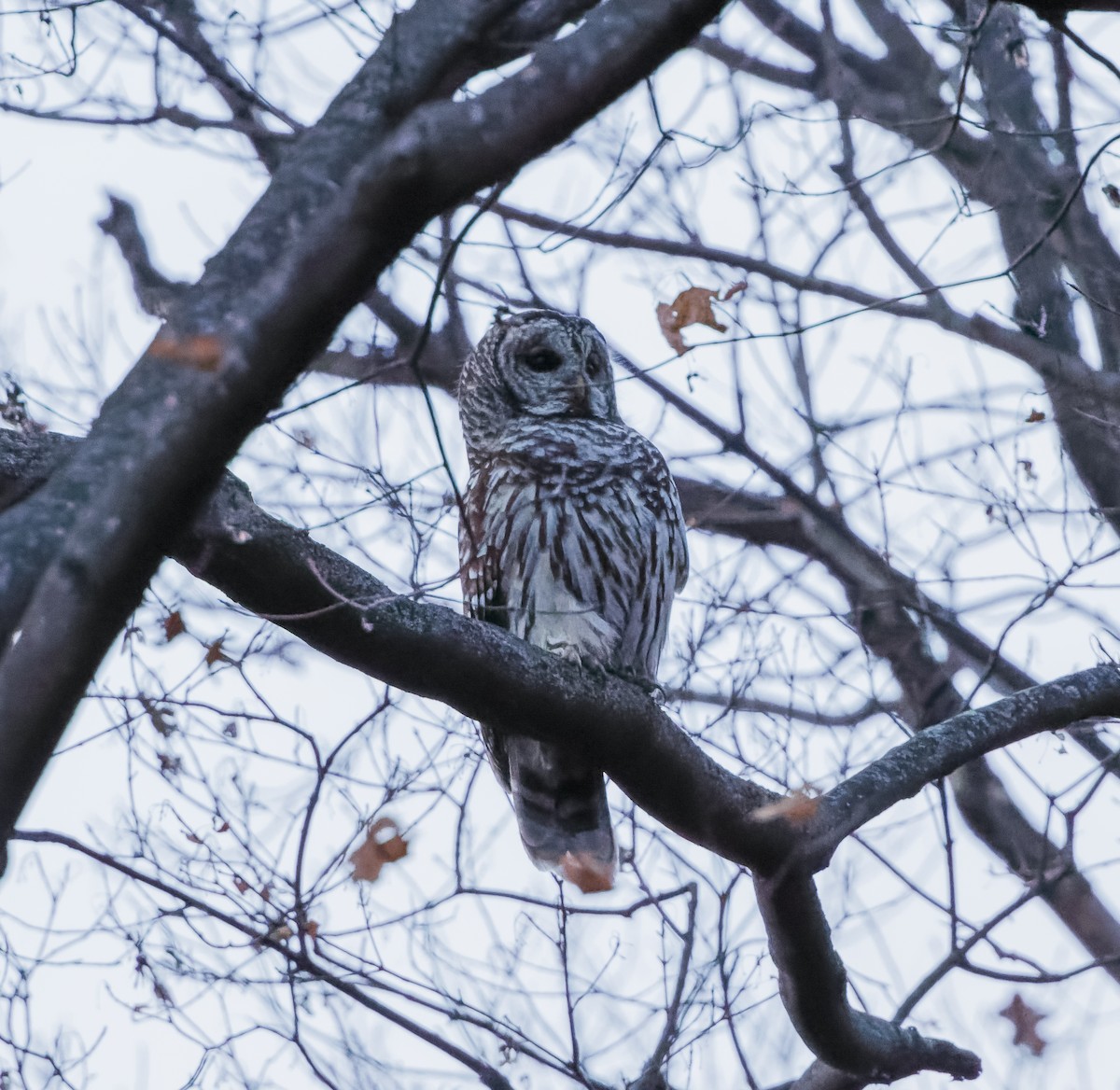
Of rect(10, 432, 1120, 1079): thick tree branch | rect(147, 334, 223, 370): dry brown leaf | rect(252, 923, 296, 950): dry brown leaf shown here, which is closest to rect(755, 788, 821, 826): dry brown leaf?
rect(10, 432, 1120, 1079): thick tree branch

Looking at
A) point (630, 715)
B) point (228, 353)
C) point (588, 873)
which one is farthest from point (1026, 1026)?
point (228, 353)

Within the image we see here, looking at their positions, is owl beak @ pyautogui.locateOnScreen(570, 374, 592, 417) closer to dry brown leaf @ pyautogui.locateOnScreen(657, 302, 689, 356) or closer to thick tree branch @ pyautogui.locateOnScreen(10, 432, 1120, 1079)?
dry brown leaf @ pyautogui.locateOnScreen(657, 302, 689, 356)

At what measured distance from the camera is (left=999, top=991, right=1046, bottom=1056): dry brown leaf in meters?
5.29

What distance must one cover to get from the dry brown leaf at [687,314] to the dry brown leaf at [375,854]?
1.64 m

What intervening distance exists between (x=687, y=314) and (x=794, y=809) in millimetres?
1618

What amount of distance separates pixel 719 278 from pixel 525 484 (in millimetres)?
1828

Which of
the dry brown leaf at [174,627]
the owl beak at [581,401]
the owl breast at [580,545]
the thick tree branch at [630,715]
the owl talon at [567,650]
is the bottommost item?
the thick tree branch at [630,715]

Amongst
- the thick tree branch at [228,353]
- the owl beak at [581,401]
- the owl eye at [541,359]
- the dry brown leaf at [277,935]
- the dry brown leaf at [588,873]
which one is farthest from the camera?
the owl eye at [541,359]

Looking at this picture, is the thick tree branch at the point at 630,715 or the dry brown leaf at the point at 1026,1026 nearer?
the thick tree branch at the point at 630,715

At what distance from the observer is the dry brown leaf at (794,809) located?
3.58 m

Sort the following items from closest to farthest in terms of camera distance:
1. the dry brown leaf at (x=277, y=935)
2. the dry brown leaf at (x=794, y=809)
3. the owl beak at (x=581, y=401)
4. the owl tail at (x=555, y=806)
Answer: the dry brown leaf at (x=794, y=809), the dry brown leaf at (x=277, y=935), the owl tail at (x=555, y=806), the owl beak at (x=581, y=401)

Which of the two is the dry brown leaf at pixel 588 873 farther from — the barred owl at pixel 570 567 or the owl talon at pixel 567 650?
the owl talon at pixel 567 650

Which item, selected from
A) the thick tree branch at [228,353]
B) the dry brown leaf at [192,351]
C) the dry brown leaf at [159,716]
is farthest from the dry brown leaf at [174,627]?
the dry brown leaf at [192,351]

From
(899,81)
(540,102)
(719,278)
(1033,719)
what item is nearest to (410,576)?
(1033,719)
